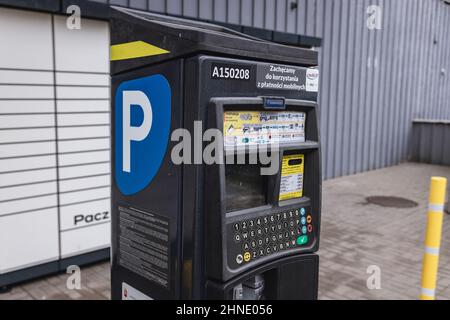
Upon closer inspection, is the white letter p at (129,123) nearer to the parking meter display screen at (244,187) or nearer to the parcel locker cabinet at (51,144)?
A: the parking meter display screen at (244,187)

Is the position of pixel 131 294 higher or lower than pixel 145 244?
lower

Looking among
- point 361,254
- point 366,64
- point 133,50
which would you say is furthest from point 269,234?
point 366,64

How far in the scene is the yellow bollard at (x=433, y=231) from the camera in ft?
8.71

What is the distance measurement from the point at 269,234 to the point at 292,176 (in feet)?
1.06

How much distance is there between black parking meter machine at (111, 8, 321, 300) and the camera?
5.76ft

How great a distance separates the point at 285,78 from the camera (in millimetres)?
2012

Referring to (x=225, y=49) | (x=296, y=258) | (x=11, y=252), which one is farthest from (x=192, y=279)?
(x=11, y=252)

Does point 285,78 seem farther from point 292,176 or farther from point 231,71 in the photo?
point 292,176

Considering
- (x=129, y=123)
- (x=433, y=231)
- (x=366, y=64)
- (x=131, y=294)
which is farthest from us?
(x=366, y=64)

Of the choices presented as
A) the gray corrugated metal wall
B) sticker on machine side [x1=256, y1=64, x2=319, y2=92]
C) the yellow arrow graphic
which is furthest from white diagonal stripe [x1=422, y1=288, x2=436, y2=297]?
the gray corrugated metal wall

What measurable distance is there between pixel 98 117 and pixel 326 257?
3035 millimetres

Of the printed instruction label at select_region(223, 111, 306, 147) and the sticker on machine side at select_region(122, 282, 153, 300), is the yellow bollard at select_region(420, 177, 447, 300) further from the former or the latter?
the sticker on machine side at select_region(122, 282, 153, 300)

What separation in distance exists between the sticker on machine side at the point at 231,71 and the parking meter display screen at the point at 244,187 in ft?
1.23

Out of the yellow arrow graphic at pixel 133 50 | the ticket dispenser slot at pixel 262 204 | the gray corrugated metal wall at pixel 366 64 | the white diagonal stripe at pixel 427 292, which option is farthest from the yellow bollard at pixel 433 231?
the gray corrugated metal wall at pixel 366 64
